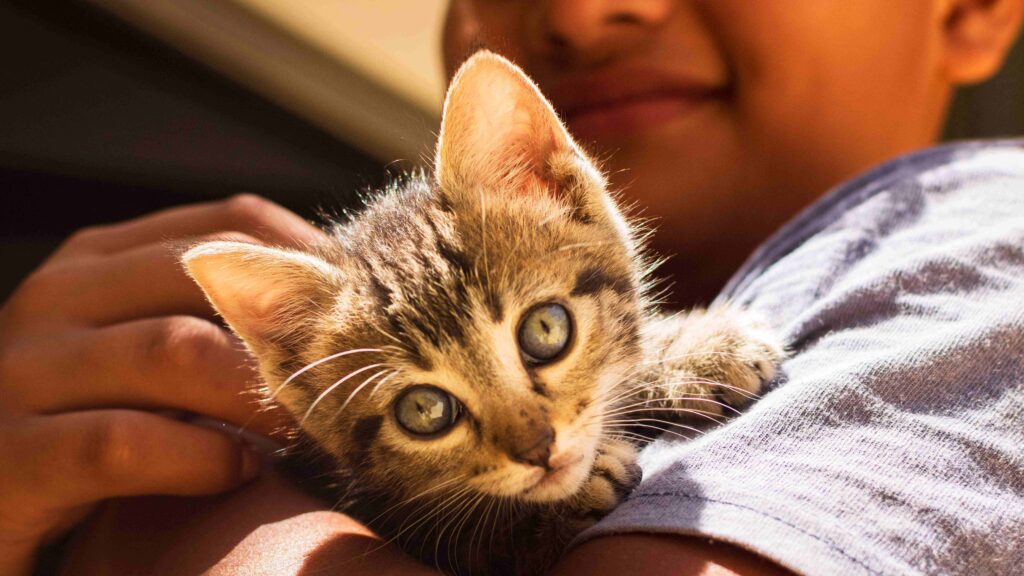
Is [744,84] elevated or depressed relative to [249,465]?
elevated

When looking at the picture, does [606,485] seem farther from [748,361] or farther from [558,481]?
[748,361]

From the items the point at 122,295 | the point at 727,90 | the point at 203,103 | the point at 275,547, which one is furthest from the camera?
the point at 203,103

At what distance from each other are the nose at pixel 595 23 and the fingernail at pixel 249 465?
0.92m

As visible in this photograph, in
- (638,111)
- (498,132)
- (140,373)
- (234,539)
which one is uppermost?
(638,111)

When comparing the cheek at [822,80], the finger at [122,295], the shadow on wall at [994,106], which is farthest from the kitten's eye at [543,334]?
the shadow on wall at [994,106]

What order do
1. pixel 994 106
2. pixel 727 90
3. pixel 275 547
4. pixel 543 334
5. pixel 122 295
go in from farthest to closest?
pixel 994 106
pixel 727 90
pixel 122 295
pixel 543 334
pixel 275 547

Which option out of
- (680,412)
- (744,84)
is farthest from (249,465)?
(744,84)

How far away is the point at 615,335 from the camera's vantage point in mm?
1082

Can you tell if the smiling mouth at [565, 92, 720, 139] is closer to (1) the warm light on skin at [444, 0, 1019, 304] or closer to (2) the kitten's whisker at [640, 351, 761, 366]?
(1) the warm light on skin at [444, 0, 1019, 304]

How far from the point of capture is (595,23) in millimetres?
1422

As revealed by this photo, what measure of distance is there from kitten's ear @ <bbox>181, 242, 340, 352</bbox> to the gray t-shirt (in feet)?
1.64

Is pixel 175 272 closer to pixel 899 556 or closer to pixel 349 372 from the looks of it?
pixel 349 372

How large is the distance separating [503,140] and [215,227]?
498 millimetres

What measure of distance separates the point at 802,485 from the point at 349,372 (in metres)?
0.59
